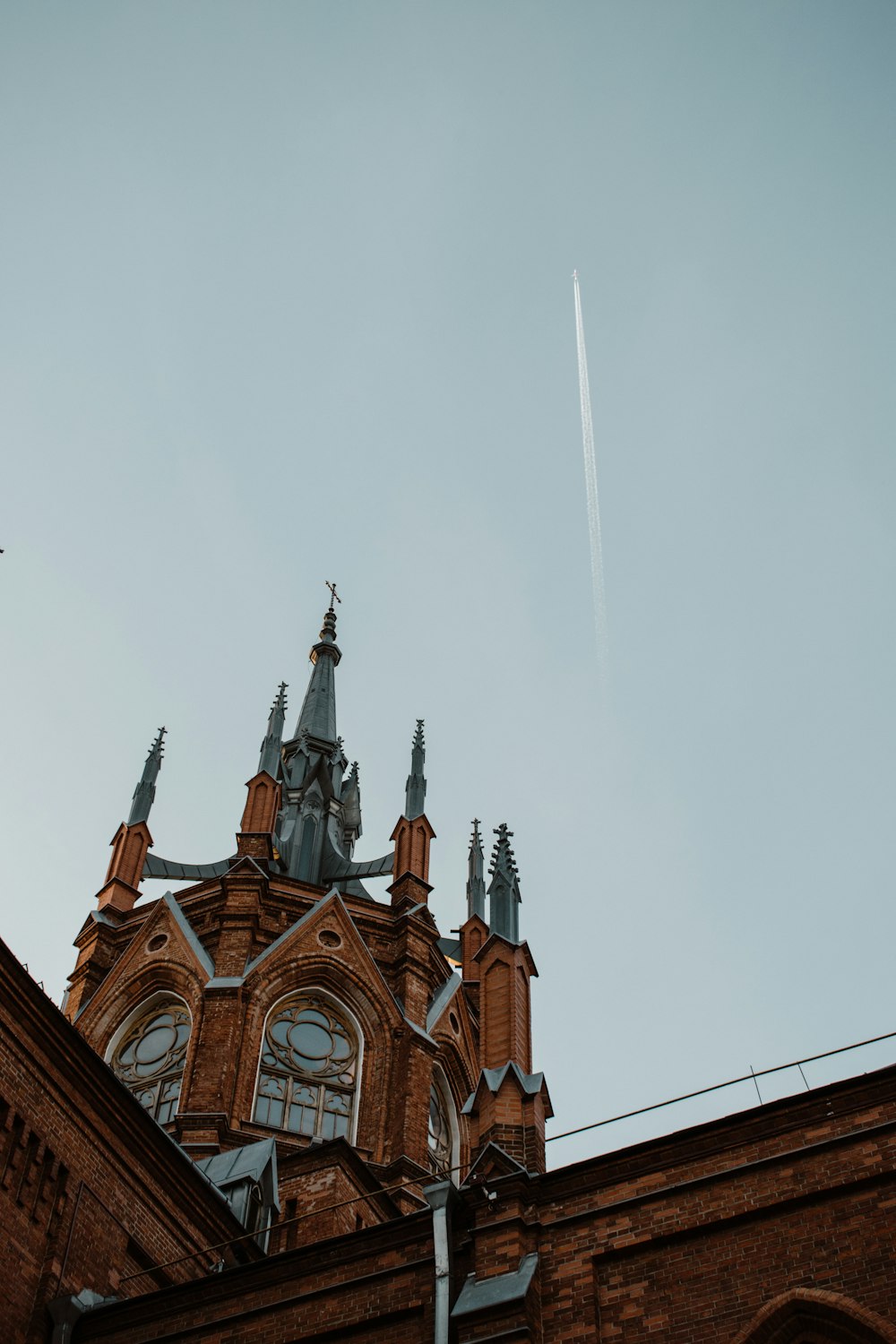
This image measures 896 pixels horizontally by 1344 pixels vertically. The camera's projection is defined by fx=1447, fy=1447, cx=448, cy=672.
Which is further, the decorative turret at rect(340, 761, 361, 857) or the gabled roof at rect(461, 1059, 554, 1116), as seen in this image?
the decorative turret at rect(340, 761, 361, 857)

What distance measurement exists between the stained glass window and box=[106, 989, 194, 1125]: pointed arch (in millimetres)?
5302

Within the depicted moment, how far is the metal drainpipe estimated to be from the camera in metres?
13.4

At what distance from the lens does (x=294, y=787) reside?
40969 mm

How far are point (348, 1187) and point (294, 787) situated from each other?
700 inches

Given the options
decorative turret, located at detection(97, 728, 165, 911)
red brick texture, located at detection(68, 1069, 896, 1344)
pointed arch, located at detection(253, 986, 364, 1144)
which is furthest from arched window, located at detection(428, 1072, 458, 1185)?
red brick texture, located at detection(68, 1069, 896, 1344)

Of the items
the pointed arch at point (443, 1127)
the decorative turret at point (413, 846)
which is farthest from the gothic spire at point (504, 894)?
the decorative turret at point (413, 846)

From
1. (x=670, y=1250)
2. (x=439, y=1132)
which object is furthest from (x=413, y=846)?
(x=670, y=1250)

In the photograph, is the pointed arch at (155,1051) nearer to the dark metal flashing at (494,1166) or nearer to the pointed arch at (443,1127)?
the pointed arch at (443,1127)

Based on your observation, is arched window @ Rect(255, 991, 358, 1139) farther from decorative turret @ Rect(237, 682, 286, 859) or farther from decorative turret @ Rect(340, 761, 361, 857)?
decorative turret @ Rect(340, 761, 361, 857)

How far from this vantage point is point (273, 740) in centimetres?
3841

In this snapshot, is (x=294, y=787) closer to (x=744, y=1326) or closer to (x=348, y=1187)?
(x=348, y=1187)

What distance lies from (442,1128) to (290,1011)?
13.3ft

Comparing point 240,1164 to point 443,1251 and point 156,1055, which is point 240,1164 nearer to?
point 156,1055

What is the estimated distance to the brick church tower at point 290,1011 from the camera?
25.2 m
